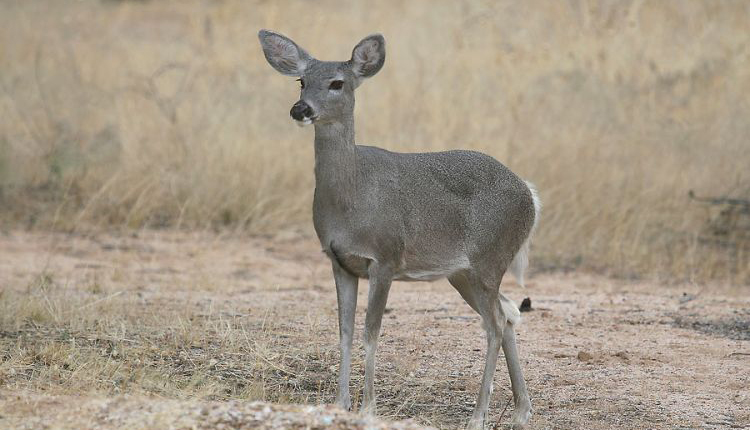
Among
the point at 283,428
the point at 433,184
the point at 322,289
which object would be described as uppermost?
the point at 433,184

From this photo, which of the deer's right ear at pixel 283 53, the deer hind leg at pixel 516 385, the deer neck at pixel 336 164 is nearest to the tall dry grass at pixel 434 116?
the deer hind leg at pixel 516 385

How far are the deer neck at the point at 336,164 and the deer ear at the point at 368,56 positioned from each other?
1.02 ft

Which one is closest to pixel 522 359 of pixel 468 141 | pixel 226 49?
pixel 468 141

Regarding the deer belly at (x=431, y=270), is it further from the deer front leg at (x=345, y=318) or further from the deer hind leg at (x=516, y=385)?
the deer hind leg at (x=516, y=385)

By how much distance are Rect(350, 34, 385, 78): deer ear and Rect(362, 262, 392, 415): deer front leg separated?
1.08 m

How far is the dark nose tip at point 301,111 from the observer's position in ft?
18.8

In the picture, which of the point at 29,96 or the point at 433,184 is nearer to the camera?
the point at 433,184

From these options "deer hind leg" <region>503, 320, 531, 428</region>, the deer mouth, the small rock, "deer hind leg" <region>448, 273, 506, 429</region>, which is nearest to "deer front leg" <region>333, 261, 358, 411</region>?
"deer hind leg" <region>448, 273, 506, 429</region>

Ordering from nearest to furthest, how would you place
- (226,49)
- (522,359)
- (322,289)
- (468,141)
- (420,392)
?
1. (420,392)
2. (522,359)
3. (322,289)
4. (468,141)
5. (226,49)

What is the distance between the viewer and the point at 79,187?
40.1 ft

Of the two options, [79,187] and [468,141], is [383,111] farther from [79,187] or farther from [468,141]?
[79,187]

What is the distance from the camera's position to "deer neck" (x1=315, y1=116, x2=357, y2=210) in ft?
19.7

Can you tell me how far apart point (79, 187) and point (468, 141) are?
431cm

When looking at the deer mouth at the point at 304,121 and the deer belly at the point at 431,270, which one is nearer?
the deer mouth at the point at 304,121
